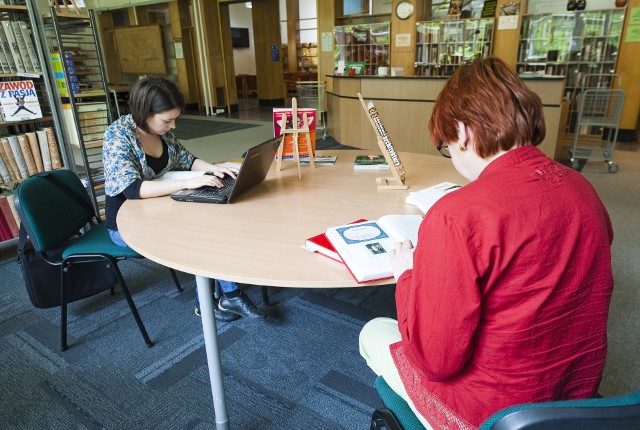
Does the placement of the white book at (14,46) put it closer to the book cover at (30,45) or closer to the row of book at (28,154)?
the book cover at (30,45)

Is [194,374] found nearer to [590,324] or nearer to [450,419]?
[450,419]

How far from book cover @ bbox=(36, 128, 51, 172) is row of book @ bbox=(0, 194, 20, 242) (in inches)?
11.9

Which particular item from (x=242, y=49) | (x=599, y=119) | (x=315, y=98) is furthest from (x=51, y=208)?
(x=242, y=49)

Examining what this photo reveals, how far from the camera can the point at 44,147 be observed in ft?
9.44

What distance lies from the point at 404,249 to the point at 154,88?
140 centimetres

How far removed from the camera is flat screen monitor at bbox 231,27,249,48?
14.1 metres

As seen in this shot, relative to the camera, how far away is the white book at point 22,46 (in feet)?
8.79

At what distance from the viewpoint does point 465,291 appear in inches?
26.9

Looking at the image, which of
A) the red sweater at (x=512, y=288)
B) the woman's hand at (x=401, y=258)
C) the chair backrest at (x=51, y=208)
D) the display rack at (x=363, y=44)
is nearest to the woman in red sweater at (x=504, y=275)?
the red sweater at (x=512, y=288)

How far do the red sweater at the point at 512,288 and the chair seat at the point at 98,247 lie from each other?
1488 mm

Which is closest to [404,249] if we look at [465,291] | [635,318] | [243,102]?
[465,291]

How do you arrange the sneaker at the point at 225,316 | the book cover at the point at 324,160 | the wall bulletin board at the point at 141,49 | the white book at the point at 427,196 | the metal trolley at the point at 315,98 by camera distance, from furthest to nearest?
the wall bulletin board at the point at 141,49 → the metal trolley at the point at 315,98 → the book cover at the point at 324,160 → the sneaker at the point at 225,316 → the white book at the point at 427,196

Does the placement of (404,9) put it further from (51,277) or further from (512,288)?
(512,288)

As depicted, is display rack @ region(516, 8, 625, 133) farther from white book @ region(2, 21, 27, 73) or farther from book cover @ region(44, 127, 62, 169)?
white book @ region(2, 21, 27, 73)
